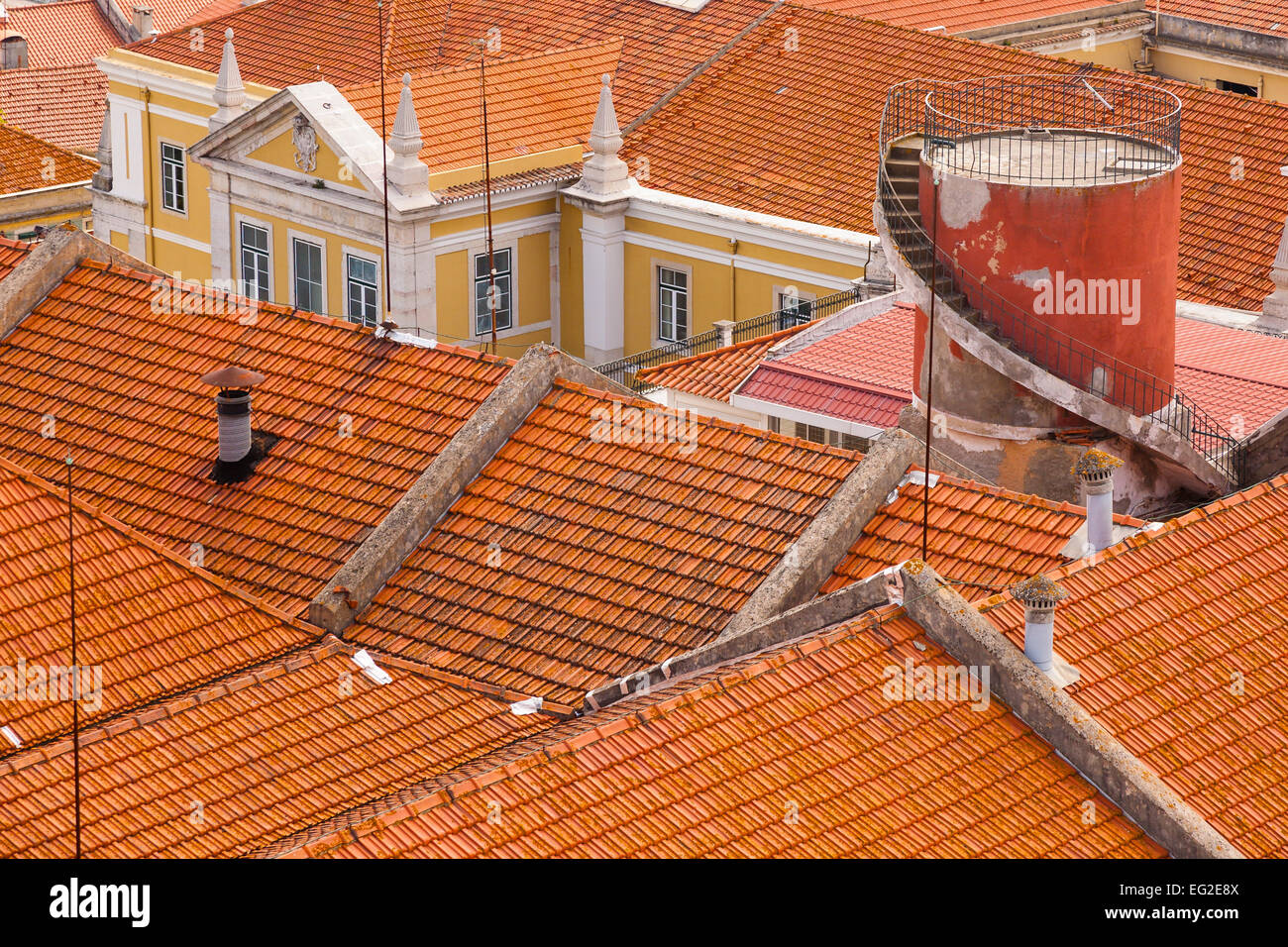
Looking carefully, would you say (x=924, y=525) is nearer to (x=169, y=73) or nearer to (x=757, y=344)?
(x=757, y=344)

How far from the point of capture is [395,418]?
32.5m

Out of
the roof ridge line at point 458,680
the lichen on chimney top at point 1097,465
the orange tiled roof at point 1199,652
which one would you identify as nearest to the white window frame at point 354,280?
the roof ridge line at point 458,680

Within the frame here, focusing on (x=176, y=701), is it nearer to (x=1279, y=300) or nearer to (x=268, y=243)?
(x=1279, y=300)

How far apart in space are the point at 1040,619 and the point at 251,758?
333 inches

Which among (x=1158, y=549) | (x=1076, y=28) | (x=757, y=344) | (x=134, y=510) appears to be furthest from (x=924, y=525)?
(x=1076, y=28)

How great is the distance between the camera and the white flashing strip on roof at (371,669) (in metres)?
28.6

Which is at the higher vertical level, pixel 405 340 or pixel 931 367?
pixel 931 367

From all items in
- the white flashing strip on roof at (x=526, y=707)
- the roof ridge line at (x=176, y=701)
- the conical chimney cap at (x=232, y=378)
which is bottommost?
the white flashing strip on roof at (x=526, y=707)

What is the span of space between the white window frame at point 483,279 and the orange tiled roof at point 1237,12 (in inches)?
891

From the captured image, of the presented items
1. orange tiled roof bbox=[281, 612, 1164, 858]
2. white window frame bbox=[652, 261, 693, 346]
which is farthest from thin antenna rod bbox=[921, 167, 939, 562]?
white window frame bbox=[652, 261, 693, 346]

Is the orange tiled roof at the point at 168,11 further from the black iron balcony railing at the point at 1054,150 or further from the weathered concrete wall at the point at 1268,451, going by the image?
the weathered concrete wall at the point at 1268,451

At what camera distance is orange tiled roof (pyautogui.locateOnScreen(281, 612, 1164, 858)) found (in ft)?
72.6

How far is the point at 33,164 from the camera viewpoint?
226ft

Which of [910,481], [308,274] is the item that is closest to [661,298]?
[308,274]
